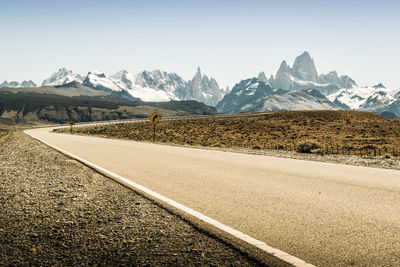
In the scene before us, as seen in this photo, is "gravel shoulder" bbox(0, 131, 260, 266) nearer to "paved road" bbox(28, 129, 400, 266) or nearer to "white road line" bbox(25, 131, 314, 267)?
"white road line" bbox(25, 131, 314, 267)

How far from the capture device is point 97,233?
4965 mm

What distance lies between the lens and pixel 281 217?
5.65 m

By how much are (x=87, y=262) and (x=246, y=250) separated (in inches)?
70.9

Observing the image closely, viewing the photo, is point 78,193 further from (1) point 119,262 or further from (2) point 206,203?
(1) point 119,262

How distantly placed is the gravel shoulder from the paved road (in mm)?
786

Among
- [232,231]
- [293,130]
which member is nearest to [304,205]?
[232,231]

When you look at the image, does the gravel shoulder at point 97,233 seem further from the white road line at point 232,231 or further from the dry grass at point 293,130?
the dry grass at point 293,130

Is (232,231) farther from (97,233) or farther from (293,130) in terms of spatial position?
(293,130)

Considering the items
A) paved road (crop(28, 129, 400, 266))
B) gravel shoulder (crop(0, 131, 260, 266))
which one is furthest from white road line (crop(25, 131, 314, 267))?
gravel shoulder (crop(0, 131, 260, 266))

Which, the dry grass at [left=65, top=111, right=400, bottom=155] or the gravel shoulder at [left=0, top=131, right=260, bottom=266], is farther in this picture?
the dry grass at [left=65, top=111, right=400, bottom=155]

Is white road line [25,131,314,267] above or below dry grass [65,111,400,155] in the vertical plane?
above

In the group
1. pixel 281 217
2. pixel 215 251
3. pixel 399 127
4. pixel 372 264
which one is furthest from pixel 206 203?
pixel 399 127

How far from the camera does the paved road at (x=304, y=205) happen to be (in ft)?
13.9

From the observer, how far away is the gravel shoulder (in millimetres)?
3979
